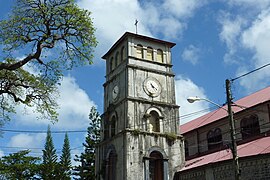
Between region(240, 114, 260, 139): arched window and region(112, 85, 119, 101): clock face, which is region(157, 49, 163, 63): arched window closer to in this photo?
region(112, 85, 119, 101): clock face

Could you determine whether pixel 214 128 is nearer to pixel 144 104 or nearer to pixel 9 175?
pixel 144 104

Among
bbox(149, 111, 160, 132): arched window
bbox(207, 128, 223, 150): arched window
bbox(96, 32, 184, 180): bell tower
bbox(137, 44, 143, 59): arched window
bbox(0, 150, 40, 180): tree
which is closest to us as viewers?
bbox(96, 32, 184, 180): bell tower

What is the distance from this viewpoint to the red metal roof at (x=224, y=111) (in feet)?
100

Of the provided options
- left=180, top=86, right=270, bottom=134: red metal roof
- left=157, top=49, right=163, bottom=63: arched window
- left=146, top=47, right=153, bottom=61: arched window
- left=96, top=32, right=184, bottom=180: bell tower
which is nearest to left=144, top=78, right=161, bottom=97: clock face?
left=96, top=32, right=184, bottom=180: bell tower

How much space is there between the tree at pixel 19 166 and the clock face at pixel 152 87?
26.3 m

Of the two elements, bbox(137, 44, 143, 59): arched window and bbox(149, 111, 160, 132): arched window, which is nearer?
bbox(149, 111, 160, 132): arched window

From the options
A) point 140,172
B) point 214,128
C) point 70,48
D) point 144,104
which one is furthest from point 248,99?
point 70,48

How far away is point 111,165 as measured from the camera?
107 feet

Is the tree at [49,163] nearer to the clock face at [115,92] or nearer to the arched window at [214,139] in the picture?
the clock face at [115,92]

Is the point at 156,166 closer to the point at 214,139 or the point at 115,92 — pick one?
the point at 214,139

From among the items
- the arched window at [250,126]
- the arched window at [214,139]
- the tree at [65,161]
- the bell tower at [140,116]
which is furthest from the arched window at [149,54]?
the tree at [65,161]

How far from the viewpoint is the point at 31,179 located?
5184 cm

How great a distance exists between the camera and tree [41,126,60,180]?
5312 cm

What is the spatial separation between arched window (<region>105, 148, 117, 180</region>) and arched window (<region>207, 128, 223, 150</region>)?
8653 mm
